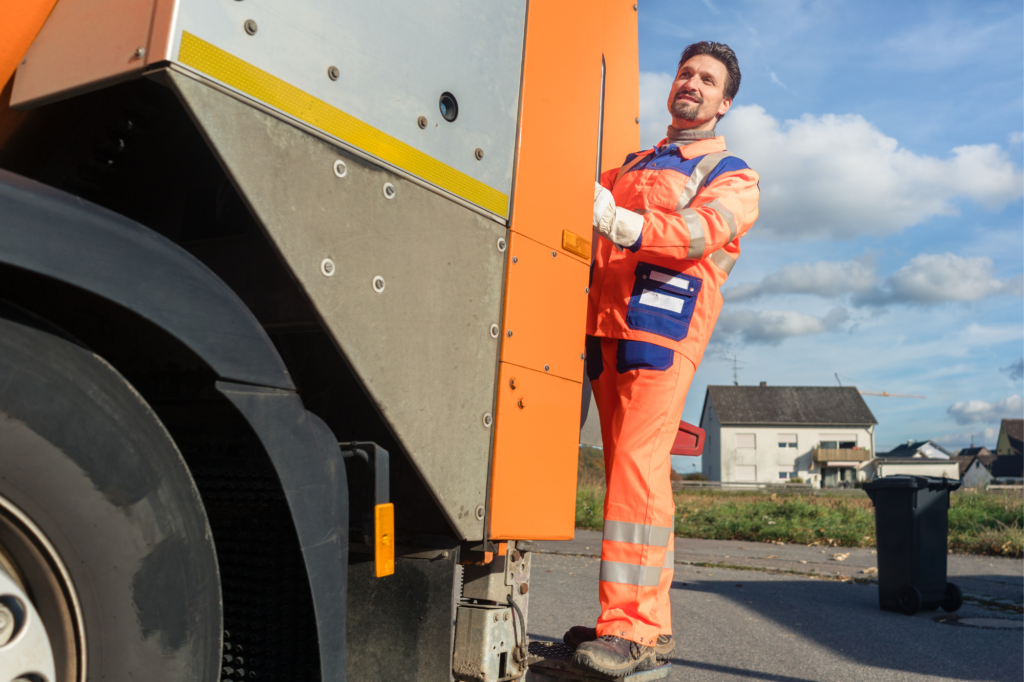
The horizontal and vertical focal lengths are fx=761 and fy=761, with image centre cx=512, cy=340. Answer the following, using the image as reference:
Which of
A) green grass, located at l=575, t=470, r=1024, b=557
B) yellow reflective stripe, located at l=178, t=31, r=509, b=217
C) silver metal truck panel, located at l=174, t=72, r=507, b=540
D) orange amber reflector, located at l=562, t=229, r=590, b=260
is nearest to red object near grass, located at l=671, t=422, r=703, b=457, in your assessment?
orange amber reflector, located at l=562, t=229, r=590, b=260

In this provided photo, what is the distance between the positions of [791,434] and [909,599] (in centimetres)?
5744

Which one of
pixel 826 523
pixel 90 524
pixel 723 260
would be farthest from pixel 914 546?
pixel 826 523

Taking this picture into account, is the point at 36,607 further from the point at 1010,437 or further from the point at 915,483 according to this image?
the point at 1010,437

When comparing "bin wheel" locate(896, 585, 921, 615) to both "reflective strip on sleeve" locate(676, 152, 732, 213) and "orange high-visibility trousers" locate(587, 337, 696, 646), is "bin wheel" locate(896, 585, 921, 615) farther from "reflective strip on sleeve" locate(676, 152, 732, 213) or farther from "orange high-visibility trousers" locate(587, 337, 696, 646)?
"reflective strip on sleeve" locate(676, 152, 732, 213)

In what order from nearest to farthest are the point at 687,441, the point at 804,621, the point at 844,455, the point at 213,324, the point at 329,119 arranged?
the point at 213,324, the point at 329,119, the point at 687,441, the point at 804,621, the point at 844,455

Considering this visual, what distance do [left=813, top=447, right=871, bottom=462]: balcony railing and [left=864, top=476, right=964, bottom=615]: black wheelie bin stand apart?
5547 cm

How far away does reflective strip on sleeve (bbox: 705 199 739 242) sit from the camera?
2.63 m

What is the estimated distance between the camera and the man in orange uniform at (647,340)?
2410 mm

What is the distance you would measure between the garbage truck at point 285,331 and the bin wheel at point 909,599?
4924mm

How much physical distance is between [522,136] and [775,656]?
3.67m

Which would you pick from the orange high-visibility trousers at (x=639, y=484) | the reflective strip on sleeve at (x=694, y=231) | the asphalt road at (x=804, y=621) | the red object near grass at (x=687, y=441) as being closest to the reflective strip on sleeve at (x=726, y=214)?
the reflective strip on sleeve at (x=694, y=231)

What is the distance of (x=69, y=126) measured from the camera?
1.46 metres

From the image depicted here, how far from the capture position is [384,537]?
1584mm

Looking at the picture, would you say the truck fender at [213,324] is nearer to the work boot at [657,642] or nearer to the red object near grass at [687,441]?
the work boot at [657,642]
